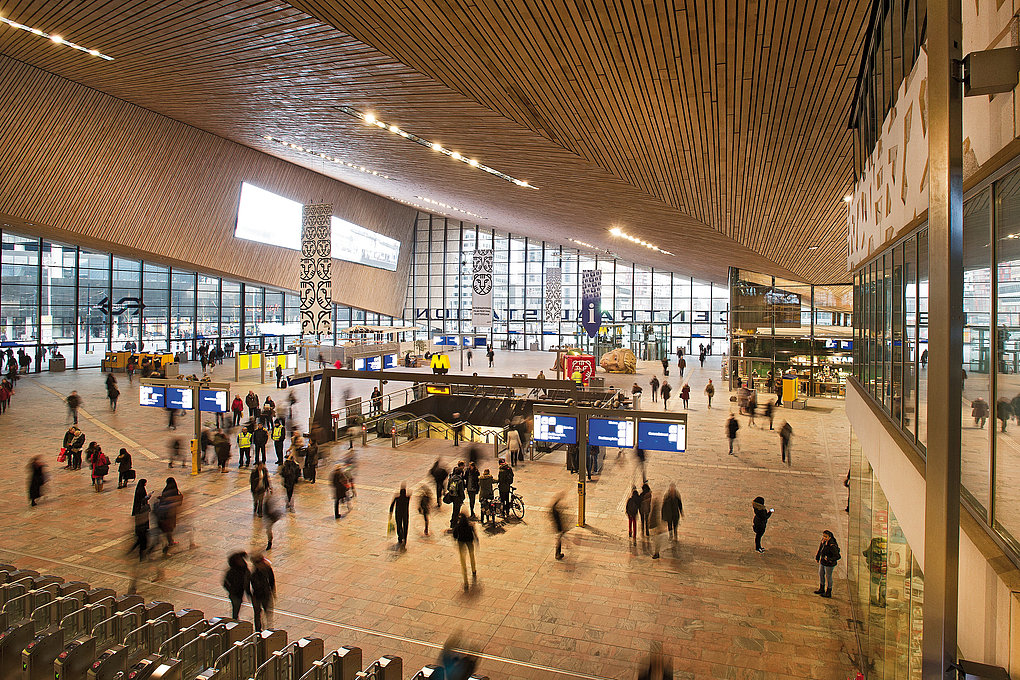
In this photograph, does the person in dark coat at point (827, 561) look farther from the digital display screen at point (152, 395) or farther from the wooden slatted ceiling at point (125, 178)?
the wooden slatted ceiling at point (125, 178)

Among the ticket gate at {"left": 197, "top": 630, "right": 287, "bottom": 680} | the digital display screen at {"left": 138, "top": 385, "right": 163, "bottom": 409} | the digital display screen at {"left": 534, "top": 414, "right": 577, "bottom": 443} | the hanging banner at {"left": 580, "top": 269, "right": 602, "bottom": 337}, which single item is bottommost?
the ticket gate at {"left": 197, "top": 630, "right": 287, "bottom": 680}

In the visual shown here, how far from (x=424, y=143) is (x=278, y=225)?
75.3 ft

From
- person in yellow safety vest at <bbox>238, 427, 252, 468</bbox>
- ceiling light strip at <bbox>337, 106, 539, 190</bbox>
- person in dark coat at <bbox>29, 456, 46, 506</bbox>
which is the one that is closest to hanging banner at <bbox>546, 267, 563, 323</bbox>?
ceiling light strip at <bbox>337, 106, 539, 190</bbox>

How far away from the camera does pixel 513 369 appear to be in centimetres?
3791

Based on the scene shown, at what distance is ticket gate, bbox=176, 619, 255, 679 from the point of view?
519 centimetres

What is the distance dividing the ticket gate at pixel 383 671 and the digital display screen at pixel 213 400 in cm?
1241

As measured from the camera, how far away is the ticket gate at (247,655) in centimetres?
512

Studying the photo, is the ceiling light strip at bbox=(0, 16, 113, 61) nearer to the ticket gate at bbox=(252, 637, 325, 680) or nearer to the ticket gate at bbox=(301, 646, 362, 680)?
the ticket gate at bbox=(252, 637, 325, 680)

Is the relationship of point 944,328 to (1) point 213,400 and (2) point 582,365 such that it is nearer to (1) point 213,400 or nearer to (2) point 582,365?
(1) point 213,400

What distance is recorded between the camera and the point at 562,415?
515 inches

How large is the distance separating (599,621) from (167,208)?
2644 centimetres

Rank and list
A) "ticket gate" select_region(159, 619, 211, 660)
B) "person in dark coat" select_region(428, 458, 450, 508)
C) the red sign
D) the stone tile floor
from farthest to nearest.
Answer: the red sign < "person in dark coat" select_region(428, 458, 450, 508) < the stone tile floor < "ticket gate" select_region(159, 619, 211, 660)

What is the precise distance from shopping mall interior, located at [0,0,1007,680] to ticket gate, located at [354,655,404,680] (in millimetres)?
24

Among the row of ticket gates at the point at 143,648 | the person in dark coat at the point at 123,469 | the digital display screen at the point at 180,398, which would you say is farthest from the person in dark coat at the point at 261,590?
the digital display screen at the point at 180,398
